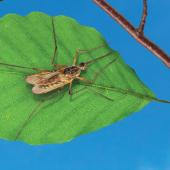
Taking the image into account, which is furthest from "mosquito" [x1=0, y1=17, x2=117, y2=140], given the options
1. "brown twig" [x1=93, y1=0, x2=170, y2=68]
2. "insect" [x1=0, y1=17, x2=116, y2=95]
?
"brown twig" [x1=93, y1=0, x2=170, y2=68]

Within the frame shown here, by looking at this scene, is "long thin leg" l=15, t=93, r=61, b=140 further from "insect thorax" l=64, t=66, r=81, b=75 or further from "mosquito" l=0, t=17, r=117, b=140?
"insect thorax" l=64, t=66, r=81, b=75

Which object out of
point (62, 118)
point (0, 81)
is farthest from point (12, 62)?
point (62, 118)

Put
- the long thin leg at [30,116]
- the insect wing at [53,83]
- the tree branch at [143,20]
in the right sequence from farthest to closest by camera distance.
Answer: the insect wing at [53,83] → the long thin leg at [30,116] → the tree branch at [143,20]

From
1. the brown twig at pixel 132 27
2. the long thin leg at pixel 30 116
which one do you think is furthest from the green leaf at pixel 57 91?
the brown twig at pixel 132 27

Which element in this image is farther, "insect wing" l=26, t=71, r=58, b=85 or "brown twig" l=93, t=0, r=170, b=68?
"insect wing" l=26, t=71, r=58, b=85

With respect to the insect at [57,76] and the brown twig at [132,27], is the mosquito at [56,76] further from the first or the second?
the brown twig at [132,27]

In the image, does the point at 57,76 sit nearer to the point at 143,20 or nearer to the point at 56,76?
the point at 56,76

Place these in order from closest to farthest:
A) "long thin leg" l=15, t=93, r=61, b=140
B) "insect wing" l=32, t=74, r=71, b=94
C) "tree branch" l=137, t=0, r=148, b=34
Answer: "tree branch" l=137, t=0, r=148, b=34
"long thin leg" l=15, t=93, r=61, b=140
"insect wing" l=32, t=74, r=71, b=94
